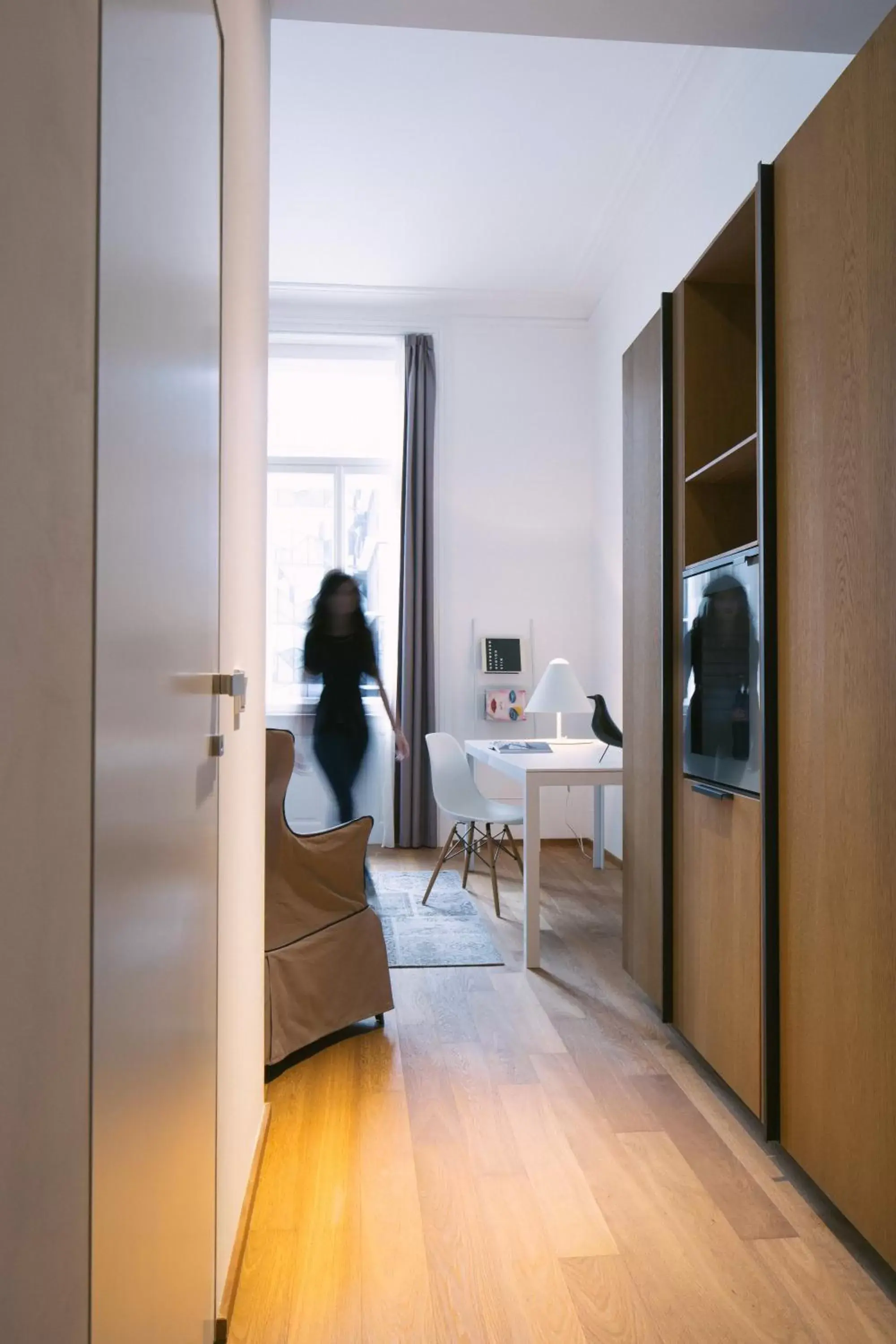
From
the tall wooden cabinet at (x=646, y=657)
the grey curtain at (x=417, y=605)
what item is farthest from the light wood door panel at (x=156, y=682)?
the grey curtain at (x=417, y=605)

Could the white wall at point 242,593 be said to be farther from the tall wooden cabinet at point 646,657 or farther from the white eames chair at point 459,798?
the white eames chair at point 459,798

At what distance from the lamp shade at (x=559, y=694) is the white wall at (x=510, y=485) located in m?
1.39

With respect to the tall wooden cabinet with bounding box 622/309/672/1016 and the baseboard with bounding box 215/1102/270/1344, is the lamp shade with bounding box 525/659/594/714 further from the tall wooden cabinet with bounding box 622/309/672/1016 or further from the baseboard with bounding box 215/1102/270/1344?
the baseboard with bounding box 215/1102/270/1344

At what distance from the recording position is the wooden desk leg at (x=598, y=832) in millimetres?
5078

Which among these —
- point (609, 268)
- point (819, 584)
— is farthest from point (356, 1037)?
point (609, 268)

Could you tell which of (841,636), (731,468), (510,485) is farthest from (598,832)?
(841,636)

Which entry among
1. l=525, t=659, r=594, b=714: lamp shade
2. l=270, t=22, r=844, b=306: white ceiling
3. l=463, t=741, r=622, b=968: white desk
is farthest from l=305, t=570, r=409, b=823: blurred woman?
l=270, t=22, r=844, b=306: white ceiling

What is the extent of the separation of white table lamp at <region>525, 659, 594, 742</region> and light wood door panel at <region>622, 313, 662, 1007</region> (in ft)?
3.95

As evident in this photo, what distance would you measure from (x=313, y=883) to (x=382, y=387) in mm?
4063

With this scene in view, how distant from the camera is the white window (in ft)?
19.1

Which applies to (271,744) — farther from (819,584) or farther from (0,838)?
(0,838)

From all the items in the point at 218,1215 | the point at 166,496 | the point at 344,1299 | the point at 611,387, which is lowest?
the point at 344,1299

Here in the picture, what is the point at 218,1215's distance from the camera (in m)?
1.49

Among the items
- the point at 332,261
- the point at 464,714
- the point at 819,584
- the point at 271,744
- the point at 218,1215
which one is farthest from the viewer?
the point at 464,714
